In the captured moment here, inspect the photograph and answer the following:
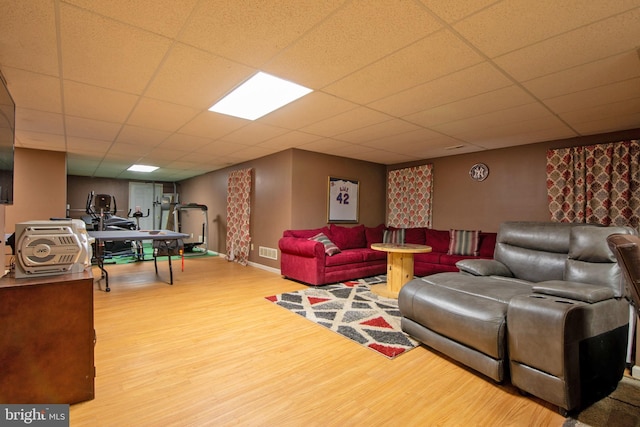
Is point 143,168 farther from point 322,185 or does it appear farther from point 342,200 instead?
point 342,200

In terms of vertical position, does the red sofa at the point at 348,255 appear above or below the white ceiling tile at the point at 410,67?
below

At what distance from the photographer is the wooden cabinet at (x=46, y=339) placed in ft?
5.01

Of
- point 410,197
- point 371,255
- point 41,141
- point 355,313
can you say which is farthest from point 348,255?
point 41,141

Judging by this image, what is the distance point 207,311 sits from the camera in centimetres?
328

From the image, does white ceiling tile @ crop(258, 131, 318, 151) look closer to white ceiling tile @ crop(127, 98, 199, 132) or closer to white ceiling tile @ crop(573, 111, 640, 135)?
white ceiling tile @ crop(127, 98, 199, 132)

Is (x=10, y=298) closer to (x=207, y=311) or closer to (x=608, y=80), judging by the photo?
(x=207, y=311)

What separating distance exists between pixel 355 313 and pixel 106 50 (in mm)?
3111

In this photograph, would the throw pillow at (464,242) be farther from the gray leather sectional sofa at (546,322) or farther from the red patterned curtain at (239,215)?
the red patterned curtain at (239,215)

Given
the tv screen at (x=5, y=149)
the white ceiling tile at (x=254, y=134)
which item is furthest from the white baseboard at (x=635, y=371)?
the tv screen at (x=5, y=149)

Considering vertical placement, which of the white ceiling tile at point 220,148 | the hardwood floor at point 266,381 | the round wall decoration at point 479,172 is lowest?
the hardwood floor at point 266,381

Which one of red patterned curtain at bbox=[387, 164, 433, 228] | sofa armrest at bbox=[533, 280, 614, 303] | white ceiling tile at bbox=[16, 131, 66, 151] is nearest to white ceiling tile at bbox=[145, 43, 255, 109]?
sofa armrest at bbox=[533, 280, 614, 303]

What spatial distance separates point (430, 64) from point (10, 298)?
2933 mm

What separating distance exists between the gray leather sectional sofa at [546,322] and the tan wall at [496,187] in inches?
82.6

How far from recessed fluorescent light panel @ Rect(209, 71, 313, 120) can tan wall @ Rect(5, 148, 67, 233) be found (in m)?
4.19
